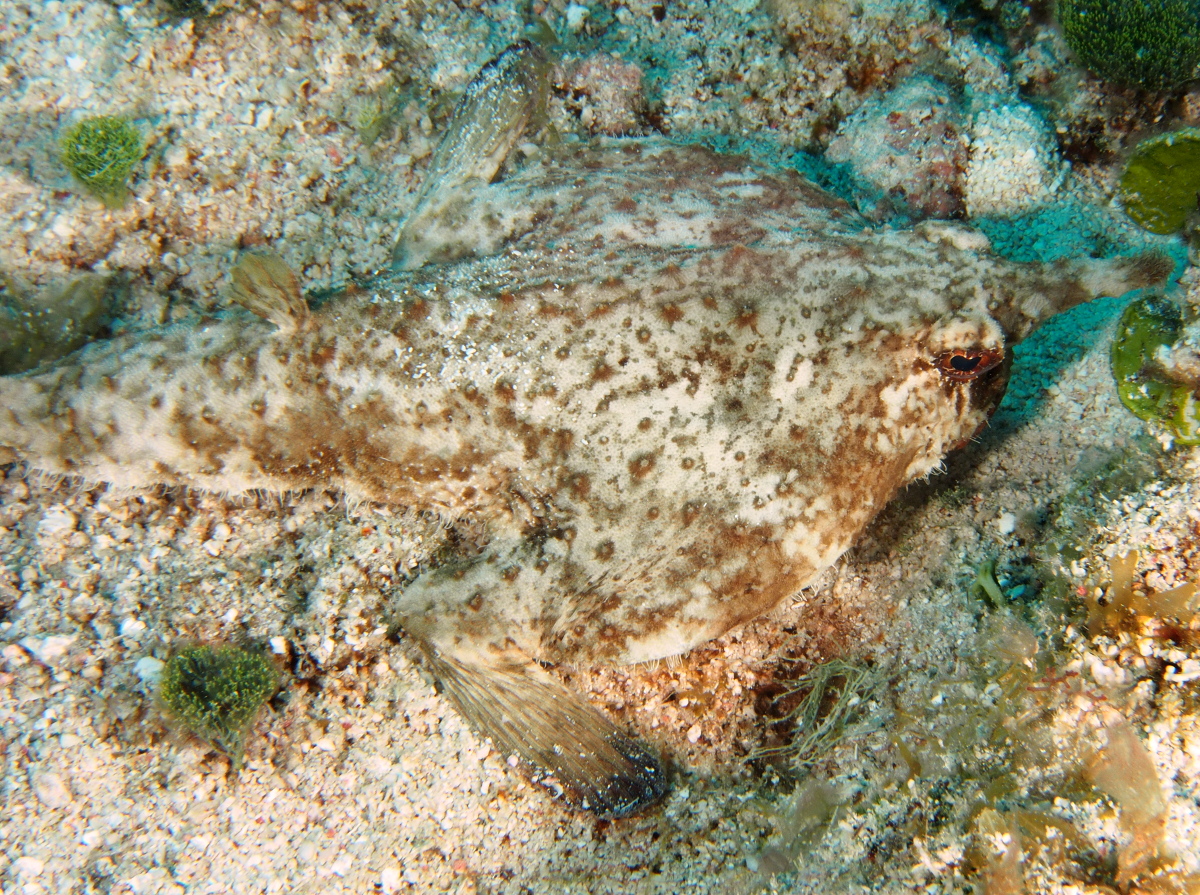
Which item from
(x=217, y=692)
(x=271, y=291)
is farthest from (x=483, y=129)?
Result: (x=217, y=692)

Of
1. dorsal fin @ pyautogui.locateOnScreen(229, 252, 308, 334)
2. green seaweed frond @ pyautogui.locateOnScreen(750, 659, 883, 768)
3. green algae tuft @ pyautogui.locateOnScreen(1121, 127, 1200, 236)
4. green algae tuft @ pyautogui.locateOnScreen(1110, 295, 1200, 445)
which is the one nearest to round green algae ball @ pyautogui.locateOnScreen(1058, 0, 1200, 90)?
green algae tuft @ pyautogui.locateOnScreen(1121, 127, 1200, 236)

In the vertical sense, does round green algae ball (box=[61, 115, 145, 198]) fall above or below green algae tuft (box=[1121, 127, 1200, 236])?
below

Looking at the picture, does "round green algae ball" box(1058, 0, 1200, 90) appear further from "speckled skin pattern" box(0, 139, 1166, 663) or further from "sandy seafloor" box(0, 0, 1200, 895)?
"speckled skin pattern" box(0, 139, 1166, 663)

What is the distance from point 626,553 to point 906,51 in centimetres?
352

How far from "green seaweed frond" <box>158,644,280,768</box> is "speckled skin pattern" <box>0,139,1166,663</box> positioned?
2.30ft

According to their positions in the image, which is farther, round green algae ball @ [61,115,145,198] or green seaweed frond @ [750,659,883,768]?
round green algae ball @ [61,115,145,198]

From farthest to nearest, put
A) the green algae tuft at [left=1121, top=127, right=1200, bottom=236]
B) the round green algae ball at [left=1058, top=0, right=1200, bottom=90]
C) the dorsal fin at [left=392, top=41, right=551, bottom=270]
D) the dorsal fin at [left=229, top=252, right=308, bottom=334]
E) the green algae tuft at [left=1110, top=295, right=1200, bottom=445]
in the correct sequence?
the dorsal fin at [left=392, top=41, right=551, bottom=270] < the round green algae ball at [left=1058, top=0, right=1200, bottom=90] < the green algae tuft at [left=1121, top=127, right=1200, bottom=236] < the dorsal fin at [left=229, top=252, right=308, bottom=334] < the green algae tuft at [left=1110, top=295, right=1200, bottom=445]

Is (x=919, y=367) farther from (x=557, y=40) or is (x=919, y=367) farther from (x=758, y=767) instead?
(x=557, y=40)

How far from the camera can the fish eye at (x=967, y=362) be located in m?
2.94

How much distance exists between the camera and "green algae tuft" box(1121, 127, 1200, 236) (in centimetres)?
331

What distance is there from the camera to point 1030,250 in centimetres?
387

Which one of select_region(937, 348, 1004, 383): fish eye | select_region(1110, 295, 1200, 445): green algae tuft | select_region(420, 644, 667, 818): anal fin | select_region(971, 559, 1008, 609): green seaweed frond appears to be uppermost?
select_region(1110, 295, 1200, 445): green algae tuft

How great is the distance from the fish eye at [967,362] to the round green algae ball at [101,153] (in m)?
4.61

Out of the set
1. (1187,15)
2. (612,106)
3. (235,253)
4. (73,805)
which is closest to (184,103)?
(235,253)
